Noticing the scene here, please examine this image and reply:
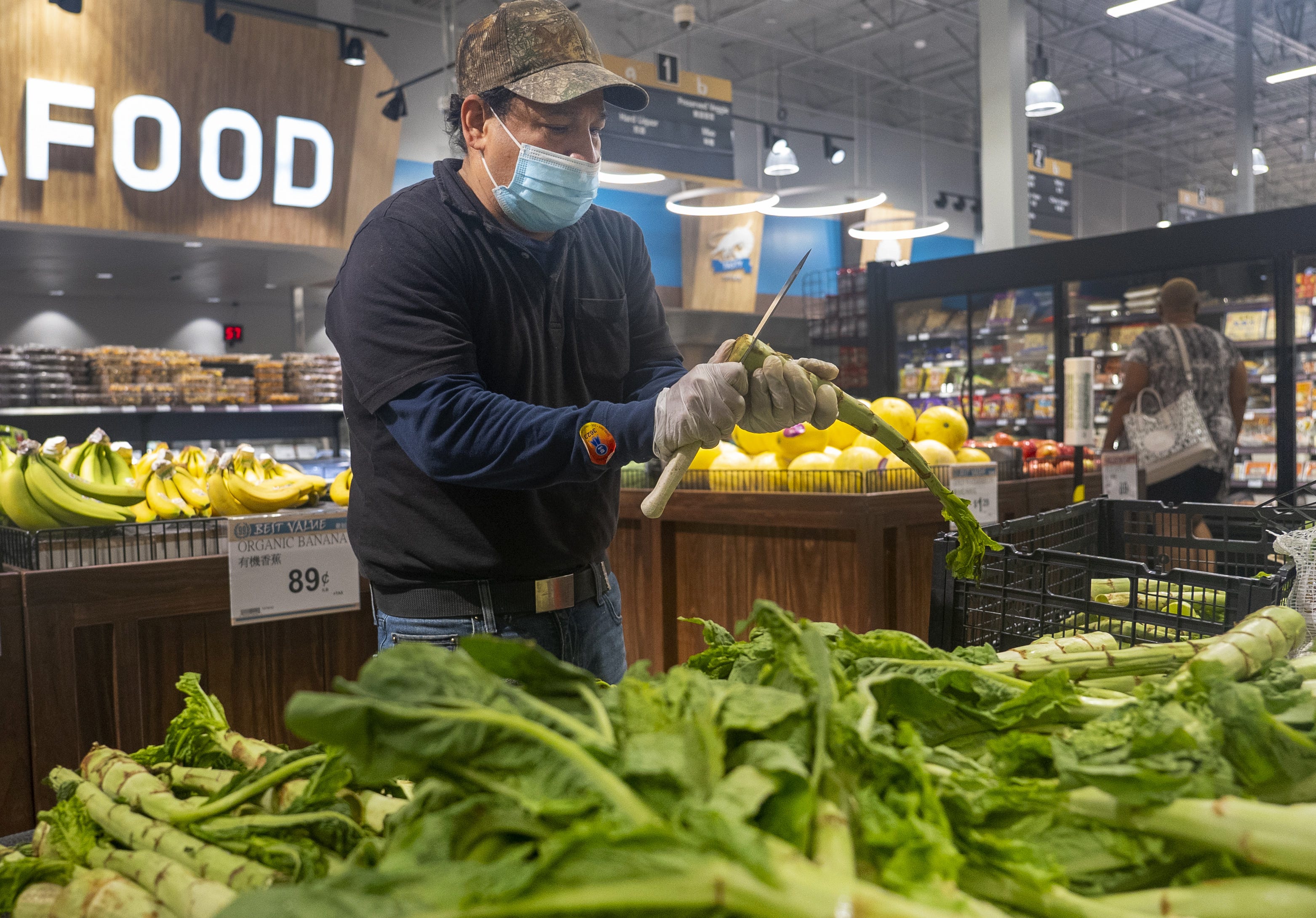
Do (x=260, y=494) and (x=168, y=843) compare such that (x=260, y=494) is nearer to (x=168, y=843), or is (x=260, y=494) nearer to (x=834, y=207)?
(x=168, y=843)

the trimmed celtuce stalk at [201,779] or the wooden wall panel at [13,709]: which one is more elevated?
the trimmed celtuce stalk at [201,779]

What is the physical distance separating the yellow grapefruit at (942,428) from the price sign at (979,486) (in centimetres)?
28

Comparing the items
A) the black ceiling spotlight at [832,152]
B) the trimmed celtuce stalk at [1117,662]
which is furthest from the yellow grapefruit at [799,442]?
the black ceiling spotlight at [832,152]

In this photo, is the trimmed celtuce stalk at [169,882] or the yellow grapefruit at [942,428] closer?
Result: the trimmed celtuce stalk at [169,882]

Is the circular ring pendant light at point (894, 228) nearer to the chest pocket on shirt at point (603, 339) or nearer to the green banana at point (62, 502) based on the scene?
the green banana at point (62, 502)

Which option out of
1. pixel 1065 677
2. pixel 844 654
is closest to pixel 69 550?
pixel 844 654

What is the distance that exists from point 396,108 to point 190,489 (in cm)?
408

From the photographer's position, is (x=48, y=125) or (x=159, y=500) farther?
(x=48, y=125)

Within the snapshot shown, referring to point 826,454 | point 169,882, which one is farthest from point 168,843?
→ point 826,454

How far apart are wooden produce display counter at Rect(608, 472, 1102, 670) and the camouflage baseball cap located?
1.73 meters

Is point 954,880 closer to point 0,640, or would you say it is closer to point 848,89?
point 0,640

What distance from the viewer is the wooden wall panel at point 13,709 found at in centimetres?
234

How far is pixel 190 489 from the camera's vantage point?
10.5ft

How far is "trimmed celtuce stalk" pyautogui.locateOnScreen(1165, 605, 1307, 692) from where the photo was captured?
0.92 metres
